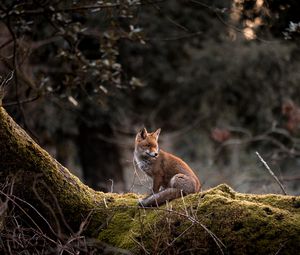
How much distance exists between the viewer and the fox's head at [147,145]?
7.45 m

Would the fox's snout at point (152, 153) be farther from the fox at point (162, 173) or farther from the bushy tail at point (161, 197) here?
the bushy tail at point (161, 197)

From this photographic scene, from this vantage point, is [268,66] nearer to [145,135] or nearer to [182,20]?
[182,20]

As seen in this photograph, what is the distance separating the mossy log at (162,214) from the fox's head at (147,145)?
0.98 m

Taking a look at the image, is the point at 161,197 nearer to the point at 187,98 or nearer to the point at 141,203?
the point at 141,203

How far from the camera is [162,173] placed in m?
7.06

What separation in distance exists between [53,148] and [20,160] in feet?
37.1

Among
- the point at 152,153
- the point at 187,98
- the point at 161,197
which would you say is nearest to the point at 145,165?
the point at 152,153

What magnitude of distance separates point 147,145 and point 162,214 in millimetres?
2050

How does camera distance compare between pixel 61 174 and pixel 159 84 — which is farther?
pixel 159 84

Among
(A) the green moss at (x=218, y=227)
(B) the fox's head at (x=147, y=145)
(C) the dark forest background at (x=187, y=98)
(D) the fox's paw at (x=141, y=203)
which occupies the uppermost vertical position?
(A) the green moss at (x=218, y=227)

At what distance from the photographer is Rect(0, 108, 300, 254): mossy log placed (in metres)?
5.35

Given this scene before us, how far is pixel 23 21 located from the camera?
9047mm

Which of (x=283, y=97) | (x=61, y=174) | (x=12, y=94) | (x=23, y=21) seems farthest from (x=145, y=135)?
(x=283, y=97)

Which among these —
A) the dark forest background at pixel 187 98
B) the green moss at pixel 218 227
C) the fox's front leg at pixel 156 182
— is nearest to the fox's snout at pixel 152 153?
the fox's front leg at pixel 156 182
